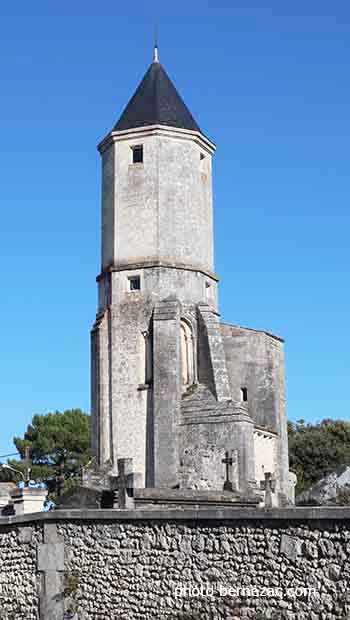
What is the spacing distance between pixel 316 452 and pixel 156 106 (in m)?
23.7

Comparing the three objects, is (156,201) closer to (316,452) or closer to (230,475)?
(230,475)

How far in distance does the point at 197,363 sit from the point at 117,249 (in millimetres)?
4725

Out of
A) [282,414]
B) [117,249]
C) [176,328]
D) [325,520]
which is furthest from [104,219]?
[325,520]

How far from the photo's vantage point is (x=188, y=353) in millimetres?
31531

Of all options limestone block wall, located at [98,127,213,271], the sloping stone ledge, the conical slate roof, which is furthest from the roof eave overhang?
the sloping stone ledge

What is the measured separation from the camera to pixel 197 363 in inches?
1238

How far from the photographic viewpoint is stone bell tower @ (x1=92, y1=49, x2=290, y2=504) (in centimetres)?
2908

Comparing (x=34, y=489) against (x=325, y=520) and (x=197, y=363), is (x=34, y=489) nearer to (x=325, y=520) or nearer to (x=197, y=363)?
(x=325, y=520)

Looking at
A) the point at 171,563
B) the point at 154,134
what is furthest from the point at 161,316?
the point at 171,563

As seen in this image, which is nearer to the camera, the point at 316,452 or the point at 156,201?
the point at 156,201

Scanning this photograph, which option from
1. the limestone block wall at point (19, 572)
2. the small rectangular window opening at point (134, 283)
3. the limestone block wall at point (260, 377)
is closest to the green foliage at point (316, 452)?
the limestone block wall at point (260, 377)

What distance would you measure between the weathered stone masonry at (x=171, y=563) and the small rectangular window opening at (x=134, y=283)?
1685cm

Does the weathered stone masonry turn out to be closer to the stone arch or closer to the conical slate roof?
the stone arch

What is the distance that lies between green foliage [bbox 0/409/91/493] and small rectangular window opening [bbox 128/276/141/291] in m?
19.5
